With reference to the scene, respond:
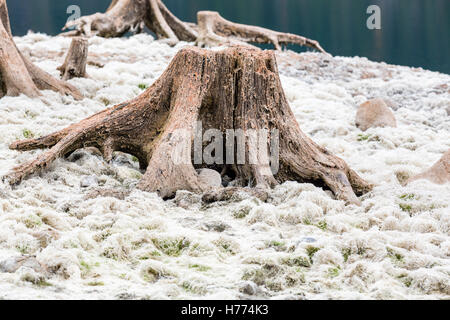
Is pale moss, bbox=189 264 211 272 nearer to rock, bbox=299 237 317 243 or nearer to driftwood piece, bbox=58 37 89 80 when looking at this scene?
rock, bbox=299 237 317 243

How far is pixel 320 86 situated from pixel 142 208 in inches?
339

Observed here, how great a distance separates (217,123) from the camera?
7.55 metres

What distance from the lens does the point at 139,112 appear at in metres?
7.68

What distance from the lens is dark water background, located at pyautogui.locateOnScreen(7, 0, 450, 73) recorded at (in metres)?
27.2

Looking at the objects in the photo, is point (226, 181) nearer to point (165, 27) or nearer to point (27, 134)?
point (27, 134)

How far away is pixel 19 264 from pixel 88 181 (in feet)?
8.14

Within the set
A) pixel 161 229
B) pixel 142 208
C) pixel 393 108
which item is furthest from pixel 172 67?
pixel 393 108

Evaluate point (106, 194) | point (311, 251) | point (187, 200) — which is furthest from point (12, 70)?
point (311, 251)

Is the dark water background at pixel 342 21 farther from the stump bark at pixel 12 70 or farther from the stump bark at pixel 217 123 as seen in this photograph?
the stump bark at pixel 217 123

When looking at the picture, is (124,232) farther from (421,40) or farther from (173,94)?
(421,40)

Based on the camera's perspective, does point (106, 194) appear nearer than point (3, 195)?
No

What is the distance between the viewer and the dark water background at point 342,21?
2725cm

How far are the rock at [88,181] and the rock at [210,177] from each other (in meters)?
1.14

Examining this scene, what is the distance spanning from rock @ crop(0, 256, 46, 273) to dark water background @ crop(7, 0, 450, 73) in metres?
18.7
